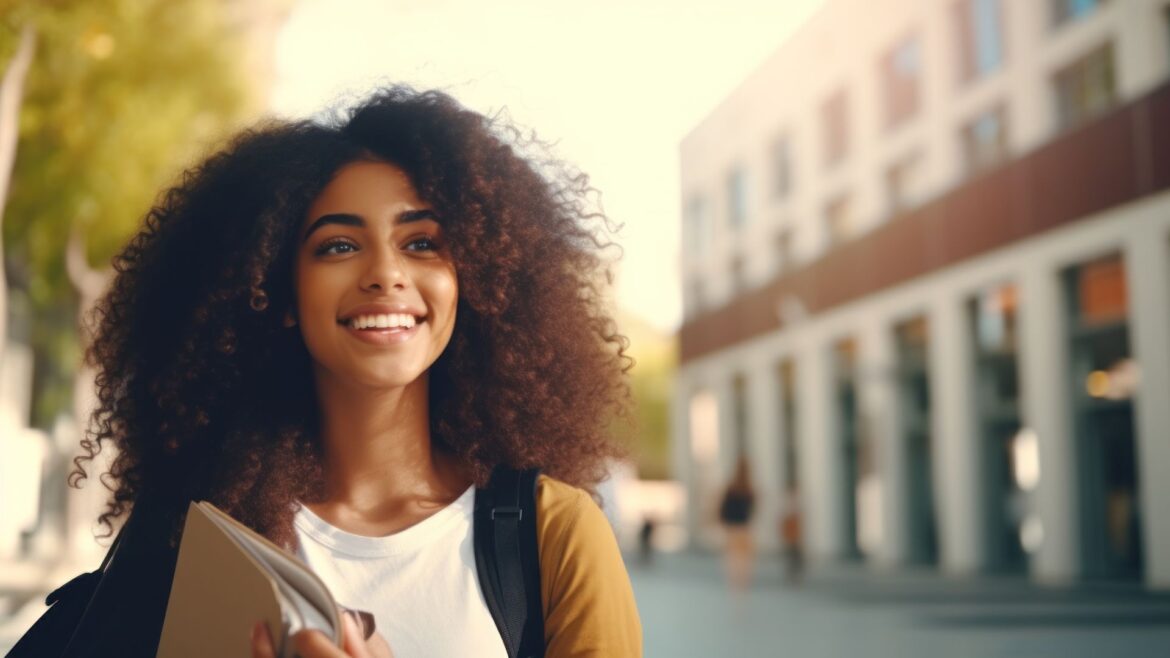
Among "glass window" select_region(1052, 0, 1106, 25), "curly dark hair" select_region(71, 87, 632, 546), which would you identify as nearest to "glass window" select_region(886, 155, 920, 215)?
"glass window" select_region(1052, 0, 1106, 25)

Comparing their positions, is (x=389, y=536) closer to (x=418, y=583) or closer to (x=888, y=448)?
(x=418, y=583)

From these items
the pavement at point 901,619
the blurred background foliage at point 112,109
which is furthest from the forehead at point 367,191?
the blurred background foliage at point 112,109

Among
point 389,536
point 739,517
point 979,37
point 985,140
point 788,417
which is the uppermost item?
point 979,37

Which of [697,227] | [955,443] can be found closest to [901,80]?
[955,443]

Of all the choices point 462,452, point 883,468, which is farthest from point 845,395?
point 462,452

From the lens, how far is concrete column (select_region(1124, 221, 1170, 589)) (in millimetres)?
18656

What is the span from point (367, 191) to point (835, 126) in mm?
31713

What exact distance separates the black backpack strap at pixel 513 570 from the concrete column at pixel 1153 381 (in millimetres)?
18117

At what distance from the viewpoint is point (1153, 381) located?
739 inches

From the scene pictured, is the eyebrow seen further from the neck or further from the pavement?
the pavement

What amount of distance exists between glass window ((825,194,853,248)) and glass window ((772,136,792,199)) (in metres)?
2.56

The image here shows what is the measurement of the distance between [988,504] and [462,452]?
2368 centimetres

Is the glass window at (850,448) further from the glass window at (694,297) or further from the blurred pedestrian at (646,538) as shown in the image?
the glass window at (694,297)

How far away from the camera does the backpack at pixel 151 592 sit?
2035 millimetres
